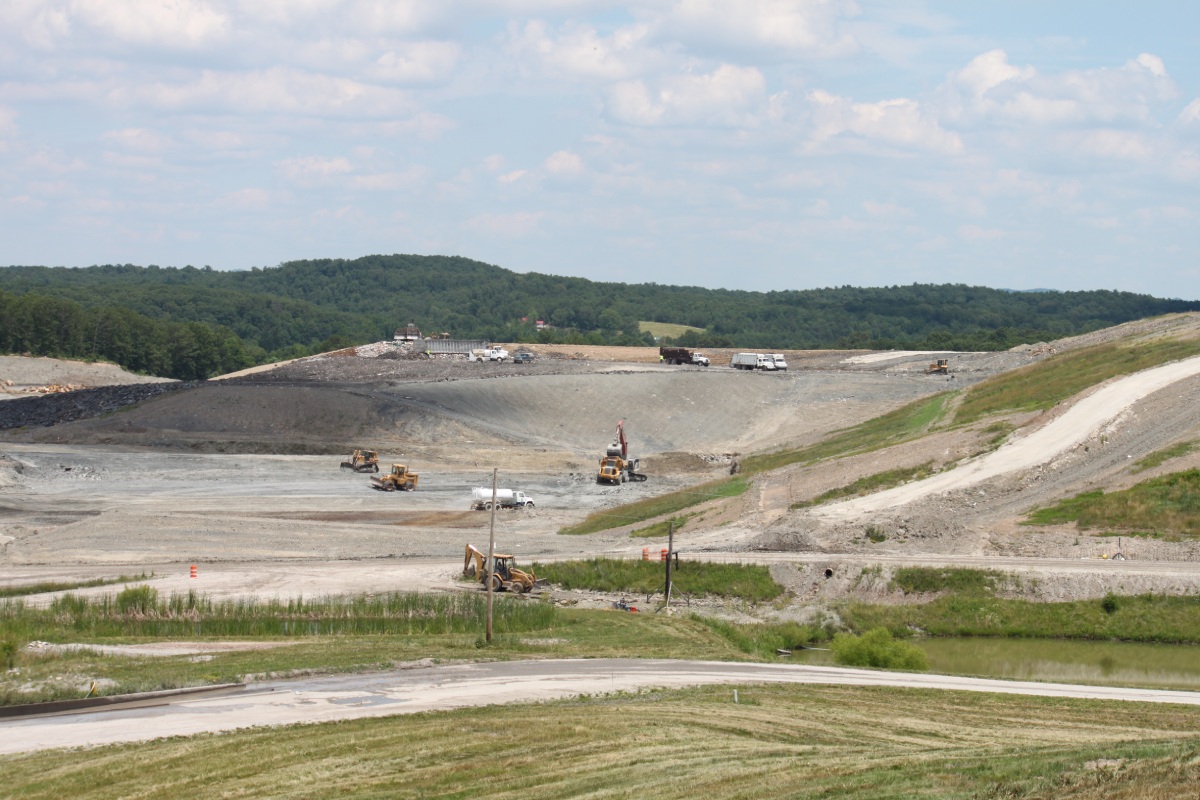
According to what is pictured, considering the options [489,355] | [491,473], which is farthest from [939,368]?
[491,473]

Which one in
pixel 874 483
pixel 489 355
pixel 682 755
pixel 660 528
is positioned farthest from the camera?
pixel 489 355

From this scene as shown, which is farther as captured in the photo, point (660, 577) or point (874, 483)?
point (874, 483)

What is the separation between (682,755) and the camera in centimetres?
2161

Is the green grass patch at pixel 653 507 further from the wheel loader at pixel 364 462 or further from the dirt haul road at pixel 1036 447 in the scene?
the wheel loader at pixel 364 462

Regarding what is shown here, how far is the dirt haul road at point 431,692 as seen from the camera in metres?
25.0

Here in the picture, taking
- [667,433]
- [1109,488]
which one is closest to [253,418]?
[667,433]

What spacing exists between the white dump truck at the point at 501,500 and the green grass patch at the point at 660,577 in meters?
17.9

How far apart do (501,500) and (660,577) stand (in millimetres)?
22030

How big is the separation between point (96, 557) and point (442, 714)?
32.5 metres

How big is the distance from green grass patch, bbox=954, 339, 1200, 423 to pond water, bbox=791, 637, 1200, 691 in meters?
27.5

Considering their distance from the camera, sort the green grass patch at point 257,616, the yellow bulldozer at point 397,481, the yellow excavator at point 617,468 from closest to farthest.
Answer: the green grass patch at point 257,616 → the yellow bulldozer at point 397,481 → the yellow excavator at point 617,468

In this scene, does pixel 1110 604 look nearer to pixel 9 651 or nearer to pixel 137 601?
pixel 137 601

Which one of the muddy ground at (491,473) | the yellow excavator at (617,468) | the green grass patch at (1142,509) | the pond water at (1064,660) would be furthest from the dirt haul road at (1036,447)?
the yellow excavator at (617,468)

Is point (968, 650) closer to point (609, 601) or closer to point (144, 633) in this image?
point (609, 601)
